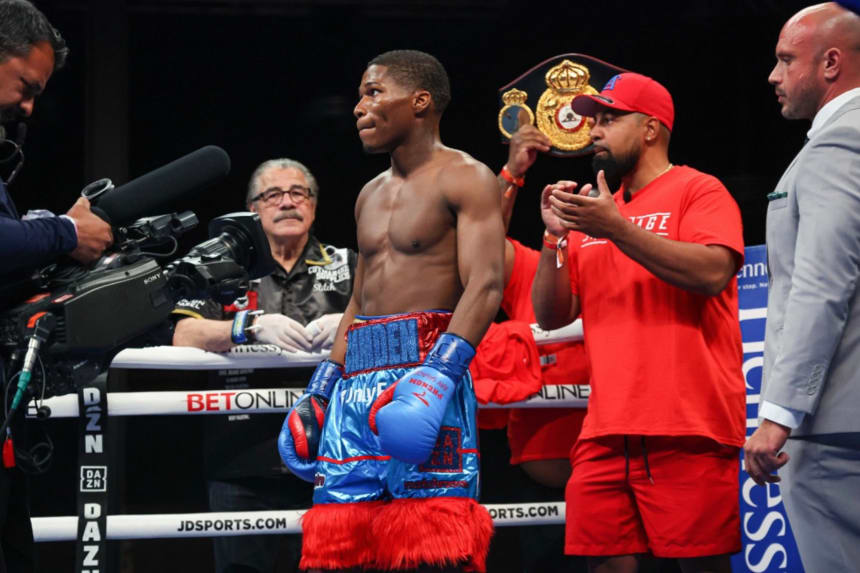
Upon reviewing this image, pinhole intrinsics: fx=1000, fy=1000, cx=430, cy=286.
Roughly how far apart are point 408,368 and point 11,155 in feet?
2.74

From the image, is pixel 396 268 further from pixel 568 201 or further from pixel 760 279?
pixel 760 279

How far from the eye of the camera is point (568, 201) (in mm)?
2084

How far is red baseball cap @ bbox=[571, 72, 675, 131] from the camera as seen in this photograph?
7.68 ft

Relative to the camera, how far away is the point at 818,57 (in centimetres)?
175

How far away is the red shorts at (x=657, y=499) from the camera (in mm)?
2051

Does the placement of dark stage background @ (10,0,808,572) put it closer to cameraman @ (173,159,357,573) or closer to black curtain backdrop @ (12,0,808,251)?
black curtain backdrop @ (12,0,808,251)

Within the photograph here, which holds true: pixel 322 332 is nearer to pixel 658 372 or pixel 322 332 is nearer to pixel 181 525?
pixel 181 525

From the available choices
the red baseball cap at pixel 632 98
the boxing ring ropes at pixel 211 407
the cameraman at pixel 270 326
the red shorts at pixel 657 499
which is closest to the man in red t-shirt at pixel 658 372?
the red shorts at pixel 657 499

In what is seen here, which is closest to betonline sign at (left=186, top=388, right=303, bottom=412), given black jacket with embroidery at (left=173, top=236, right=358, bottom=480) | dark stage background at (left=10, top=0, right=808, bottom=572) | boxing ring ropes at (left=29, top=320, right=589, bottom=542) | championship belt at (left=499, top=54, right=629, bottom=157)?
boxing ring ropes at (left=29, top=320, right=589, bottom=542)

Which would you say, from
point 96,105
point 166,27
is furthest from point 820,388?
point 166,27

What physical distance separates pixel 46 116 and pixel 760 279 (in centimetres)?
388

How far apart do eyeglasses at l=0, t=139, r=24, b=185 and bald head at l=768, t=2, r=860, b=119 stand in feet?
4.44

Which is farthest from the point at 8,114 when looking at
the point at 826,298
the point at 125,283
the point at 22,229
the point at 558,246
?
the point at 826,298

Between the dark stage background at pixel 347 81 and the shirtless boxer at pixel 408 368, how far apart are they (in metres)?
3.08
